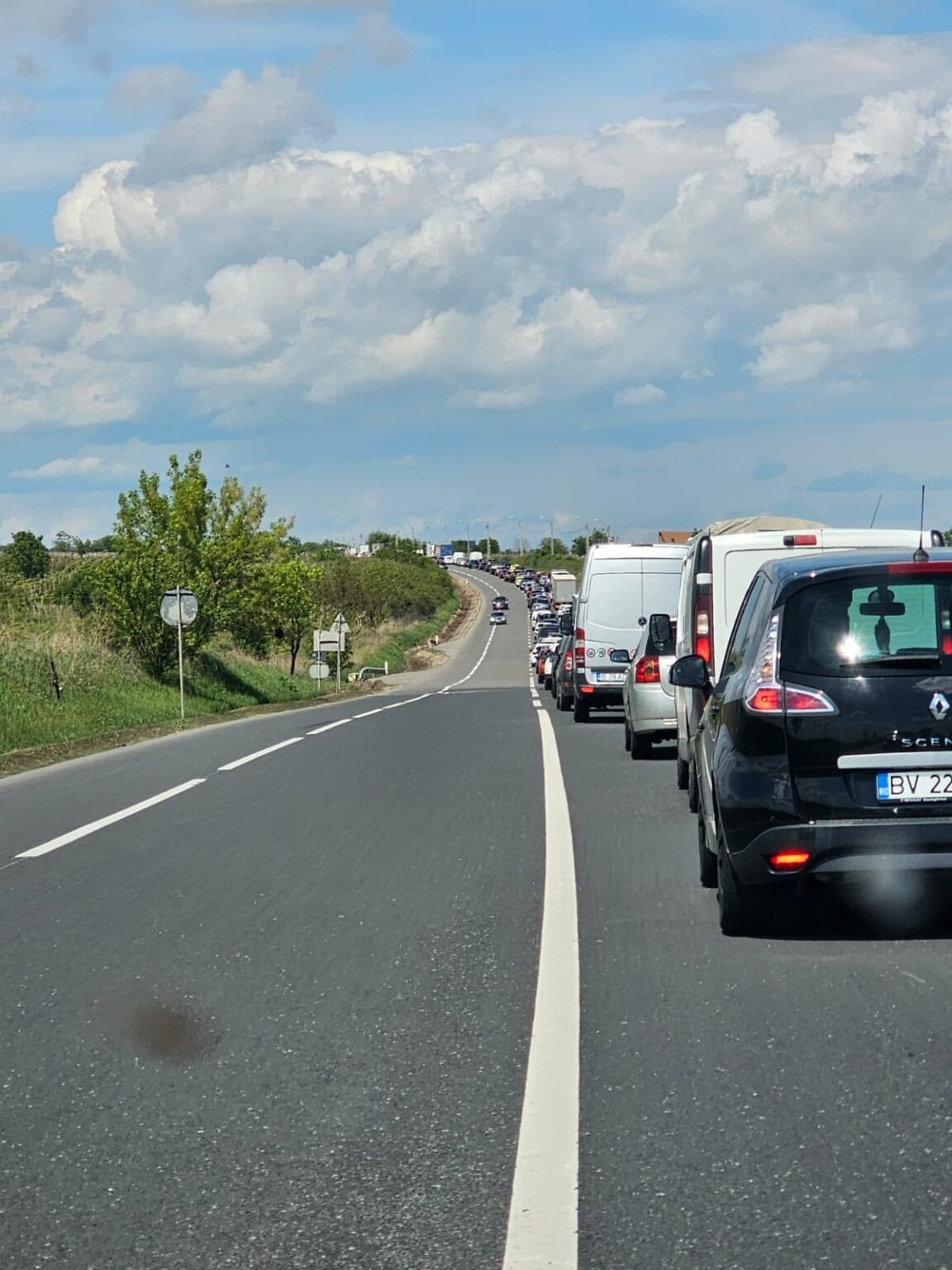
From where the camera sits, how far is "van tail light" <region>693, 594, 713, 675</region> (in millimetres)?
14852

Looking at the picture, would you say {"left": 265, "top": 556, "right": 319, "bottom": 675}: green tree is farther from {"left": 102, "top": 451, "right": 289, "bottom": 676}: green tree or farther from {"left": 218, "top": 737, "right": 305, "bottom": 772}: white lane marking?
{"left": 218, "top": 737, "right": 305, "bottom": 772}: white lane marking

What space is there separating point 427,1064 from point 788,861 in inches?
95.7

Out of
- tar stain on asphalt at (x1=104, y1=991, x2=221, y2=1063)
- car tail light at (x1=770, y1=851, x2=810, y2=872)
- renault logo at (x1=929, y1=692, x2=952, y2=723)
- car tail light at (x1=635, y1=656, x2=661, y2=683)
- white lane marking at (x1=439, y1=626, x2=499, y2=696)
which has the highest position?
renault logo at (x1=929, y1=692, x2=952, y2=723)

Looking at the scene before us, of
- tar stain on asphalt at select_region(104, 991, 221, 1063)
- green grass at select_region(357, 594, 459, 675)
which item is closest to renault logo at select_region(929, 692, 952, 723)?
tar stain on asphalt at select_region(104, 991, 221, 1063)

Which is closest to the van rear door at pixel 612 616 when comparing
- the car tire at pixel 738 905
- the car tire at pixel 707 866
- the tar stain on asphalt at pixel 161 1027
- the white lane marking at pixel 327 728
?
the white lane marking at pixel 327 728

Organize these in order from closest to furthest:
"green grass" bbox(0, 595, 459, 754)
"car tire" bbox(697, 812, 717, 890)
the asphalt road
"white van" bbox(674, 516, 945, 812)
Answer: the asphalt road
"car tire" bbox(697, 812, 717, 890)
"white van" bbox(674, 516, 945, 812)
"green grass" bbox(0, 595, 459, 754)

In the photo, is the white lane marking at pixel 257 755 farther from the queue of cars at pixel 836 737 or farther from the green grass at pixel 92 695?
the queue of cars at pixel 836 737

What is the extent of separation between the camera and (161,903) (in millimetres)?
9172

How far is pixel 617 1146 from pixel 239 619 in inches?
2545

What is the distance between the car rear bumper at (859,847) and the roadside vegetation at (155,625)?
18368 mm

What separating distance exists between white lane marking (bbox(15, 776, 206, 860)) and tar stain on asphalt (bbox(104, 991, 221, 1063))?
15.4ft

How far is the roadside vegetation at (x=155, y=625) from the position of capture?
33.8 metres

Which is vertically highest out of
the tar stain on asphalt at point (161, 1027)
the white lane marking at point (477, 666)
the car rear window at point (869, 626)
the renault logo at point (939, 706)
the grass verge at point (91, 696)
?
the car rear window at point (869, 626)

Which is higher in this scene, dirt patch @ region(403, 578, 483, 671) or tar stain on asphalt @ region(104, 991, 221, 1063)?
tar stain on asphalt @ region(104, 991, 221, 1063)
